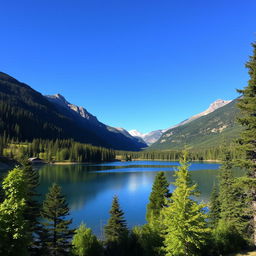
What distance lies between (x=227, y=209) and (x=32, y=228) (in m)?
27.0

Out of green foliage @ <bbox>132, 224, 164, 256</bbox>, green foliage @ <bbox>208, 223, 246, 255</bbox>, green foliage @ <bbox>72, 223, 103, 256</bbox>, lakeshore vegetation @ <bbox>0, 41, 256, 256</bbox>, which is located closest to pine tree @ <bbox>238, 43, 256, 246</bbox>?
lakeshore vegetation @ <bbox>0, 41, 256, 256</bbox>

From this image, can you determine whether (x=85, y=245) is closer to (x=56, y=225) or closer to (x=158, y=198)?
(x=56, y=225)

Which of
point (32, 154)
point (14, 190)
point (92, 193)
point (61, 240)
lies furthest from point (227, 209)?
point (32, 154)

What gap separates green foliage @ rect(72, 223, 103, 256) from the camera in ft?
70.9

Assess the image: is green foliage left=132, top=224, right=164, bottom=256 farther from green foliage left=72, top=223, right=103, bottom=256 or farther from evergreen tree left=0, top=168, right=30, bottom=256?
evergreen tree left=0, top=168, right=30, bottom=256

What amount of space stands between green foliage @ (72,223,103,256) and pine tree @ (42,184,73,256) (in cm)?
93

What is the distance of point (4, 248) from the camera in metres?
10.8

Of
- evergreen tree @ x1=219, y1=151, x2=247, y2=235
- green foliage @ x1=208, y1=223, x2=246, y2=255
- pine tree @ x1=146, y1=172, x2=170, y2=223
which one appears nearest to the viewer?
green foliage @ x1=208, y1=223, x2=246, y2=255

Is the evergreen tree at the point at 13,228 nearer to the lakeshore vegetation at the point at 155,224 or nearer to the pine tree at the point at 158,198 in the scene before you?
the lakeshore vegetation at the point at 155,224

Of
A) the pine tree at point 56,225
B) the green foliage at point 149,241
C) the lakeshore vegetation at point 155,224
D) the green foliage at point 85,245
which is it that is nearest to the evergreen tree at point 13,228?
the lakeshore vegetation at point 155,224

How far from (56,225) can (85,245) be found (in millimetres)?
3710

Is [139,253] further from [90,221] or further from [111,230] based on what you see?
[90,221]

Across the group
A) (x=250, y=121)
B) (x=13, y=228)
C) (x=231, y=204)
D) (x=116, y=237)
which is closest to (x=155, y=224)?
(x=116, y=237)

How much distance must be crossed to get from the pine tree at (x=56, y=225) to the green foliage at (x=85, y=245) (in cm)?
93
